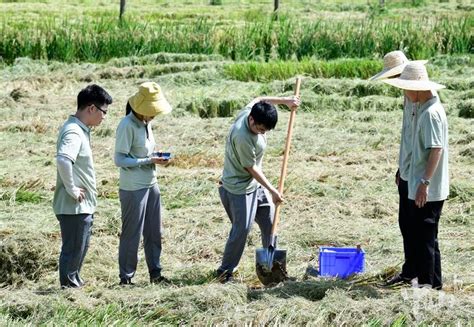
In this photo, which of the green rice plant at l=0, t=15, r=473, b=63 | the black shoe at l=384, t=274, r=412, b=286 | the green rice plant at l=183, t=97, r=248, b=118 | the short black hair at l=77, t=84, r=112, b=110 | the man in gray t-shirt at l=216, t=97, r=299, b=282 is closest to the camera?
the short black hair at l=77, t=84, r=112, b=110

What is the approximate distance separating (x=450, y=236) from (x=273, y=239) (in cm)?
175

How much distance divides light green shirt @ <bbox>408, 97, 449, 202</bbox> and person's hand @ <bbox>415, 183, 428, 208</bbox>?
0.04 metres

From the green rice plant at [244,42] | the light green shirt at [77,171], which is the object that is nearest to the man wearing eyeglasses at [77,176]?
the light green shirt at [77,171]

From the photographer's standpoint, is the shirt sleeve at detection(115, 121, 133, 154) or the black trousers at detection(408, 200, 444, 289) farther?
the shirt sleeve at detection(115, 121, 133, 154)

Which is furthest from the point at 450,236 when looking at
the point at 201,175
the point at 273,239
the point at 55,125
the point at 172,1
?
the point at 172,1

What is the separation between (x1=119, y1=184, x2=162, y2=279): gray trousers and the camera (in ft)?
20.2

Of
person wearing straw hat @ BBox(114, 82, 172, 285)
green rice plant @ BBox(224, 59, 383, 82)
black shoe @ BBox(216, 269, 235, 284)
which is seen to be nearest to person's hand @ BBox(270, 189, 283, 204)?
black shoe @ BBox(216, 269, 235, 284)

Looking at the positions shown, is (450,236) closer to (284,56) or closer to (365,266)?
(365,266)

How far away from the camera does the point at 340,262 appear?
21.2 ft

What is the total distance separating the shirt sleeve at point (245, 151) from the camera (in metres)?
6.07

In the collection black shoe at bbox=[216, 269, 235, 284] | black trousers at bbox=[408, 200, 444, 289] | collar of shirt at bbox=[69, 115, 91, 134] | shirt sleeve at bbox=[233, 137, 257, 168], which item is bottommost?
black shoe at bbox=[216, 269, 235, 284]

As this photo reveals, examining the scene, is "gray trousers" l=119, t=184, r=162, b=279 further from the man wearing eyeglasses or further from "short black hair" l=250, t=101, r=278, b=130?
"short black hair" l=250, t=101, r=278, b=130

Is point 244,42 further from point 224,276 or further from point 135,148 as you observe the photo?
point 135,148

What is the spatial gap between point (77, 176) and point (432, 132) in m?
2.13
